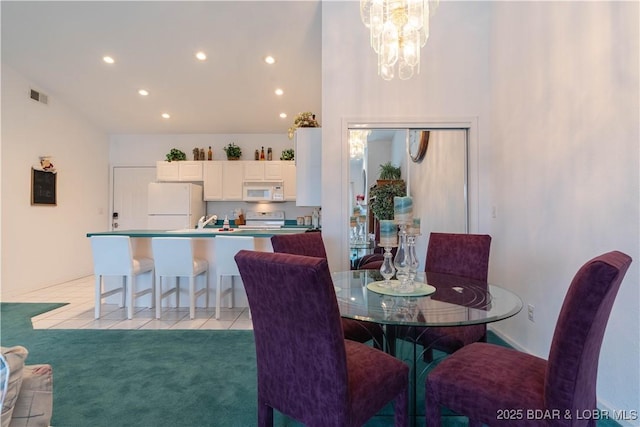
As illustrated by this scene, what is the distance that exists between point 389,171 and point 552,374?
8.08ft

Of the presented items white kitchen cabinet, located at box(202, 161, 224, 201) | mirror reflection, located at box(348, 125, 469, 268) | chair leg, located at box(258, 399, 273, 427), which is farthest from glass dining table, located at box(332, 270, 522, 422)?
white kitchen cabinet, located at box(202, 161, 224, 201)

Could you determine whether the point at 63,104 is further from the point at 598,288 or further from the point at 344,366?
the point at 598,288

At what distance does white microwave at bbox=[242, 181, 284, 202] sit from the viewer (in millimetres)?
5820

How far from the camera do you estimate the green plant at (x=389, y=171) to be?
10.5ft

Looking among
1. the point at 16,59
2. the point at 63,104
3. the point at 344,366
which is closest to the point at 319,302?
the point at 344,366

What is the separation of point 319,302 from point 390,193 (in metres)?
2.44

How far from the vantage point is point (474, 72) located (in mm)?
2990

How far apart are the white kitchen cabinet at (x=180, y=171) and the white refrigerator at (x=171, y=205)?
0.32 metres

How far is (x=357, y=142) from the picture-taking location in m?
3.09

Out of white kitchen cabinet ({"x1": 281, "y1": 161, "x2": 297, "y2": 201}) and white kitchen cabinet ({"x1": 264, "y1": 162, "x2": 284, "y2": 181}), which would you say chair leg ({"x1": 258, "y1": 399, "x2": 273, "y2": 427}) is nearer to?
white kitchen cabinet ({"x1": 281, "y1": 161, "x2": 297, "y2": 201})

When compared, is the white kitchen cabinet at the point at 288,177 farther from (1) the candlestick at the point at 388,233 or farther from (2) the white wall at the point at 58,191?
(1) the candlestick at the point at 388,233

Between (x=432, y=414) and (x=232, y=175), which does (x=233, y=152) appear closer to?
(x=232, y=175)

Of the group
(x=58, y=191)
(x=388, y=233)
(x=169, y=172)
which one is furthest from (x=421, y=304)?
(x=58, y=191)

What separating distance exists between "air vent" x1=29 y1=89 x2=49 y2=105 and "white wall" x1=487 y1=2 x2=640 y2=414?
6.17 m
